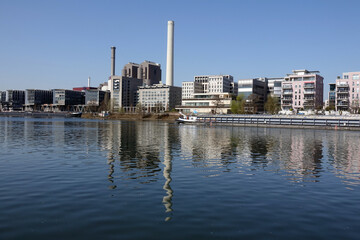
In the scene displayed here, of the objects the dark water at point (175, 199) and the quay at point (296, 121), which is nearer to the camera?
the dark water at point (175, 199)

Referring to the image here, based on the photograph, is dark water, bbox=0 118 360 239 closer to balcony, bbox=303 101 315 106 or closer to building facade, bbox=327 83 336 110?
balcony, bbox=303 101 315 106

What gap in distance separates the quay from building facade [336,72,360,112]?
52656 millimetres

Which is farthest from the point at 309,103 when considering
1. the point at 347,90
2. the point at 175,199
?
the point at 175,199

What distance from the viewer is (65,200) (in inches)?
699

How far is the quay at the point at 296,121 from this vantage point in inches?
4855

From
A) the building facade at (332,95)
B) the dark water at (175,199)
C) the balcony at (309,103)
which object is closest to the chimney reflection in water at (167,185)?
the dark water at (175,199)

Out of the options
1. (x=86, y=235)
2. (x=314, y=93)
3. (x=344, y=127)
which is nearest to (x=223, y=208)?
(x=86, y=235)

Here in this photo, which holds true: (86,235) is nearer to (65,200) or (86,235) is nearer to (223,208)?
(65,200)

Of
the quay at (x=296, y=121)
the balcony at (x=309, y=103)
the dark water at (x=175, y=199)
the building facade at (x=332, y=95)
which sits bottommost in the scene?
the dark water at (x=175, y=199)

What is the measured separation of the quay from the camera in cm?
12331

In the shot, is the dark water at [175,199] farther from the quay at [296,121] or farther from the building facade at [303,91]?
the building facade at [303,91]

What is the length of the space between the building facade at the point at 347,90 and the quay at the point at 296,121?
173ft

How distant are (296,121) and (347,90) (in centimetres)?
6556

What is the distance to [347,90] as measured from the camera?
178m
